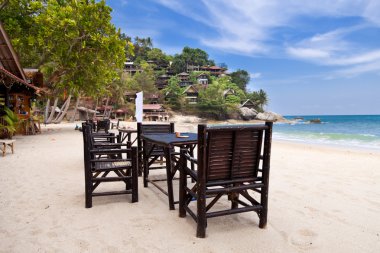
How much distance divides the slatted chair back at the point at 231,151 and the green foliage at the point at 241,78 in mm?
89535

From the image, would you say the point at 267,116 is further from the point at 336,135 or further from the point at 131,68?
the point at 336,135

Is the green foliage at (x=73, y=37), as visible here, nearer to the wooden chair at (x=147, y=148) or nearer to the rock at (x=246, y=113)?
the wooden chair at (x=147, y=148)

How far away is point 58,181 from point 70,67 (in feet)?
37.8

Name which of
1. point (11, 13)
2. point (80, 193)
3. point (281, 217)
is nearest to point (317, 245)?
point (281, 217)

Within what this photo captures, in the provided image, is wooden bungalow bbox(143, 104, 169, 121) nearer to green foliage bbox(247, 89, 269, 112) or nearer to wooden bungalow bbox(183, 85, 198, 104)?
wooden bungalow bbox(183, 85, 198, 104)

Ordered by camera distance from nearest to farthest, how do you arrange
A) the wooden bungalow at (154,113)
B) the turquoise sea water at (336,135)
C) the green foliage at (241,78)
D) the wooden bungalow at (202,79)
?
the turquoise sea water at (336,135) < the wooden bungalow at (154,113) < the wooden bungalow at (202,79) < the green foliage at (241,78)

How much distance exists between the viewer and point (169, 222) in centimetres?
303

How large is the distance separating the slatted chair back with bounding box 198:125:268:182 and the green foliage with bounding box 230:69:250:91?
294 feet

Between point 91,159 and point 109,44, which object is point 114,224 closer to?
point 91,159

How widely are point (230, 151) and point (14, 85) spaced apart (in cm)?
1423

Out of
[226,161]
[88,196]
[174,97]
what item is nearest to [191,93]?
[174,97]

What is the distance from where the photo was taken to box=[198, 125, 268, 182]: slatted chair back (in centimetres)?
253

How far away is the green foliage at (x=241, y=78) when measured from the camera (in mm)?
90400

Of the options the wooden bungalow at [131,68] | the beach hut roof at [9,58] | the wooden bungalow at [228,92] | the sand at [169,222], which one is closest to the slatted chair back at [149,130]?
the sand at [169,222]
